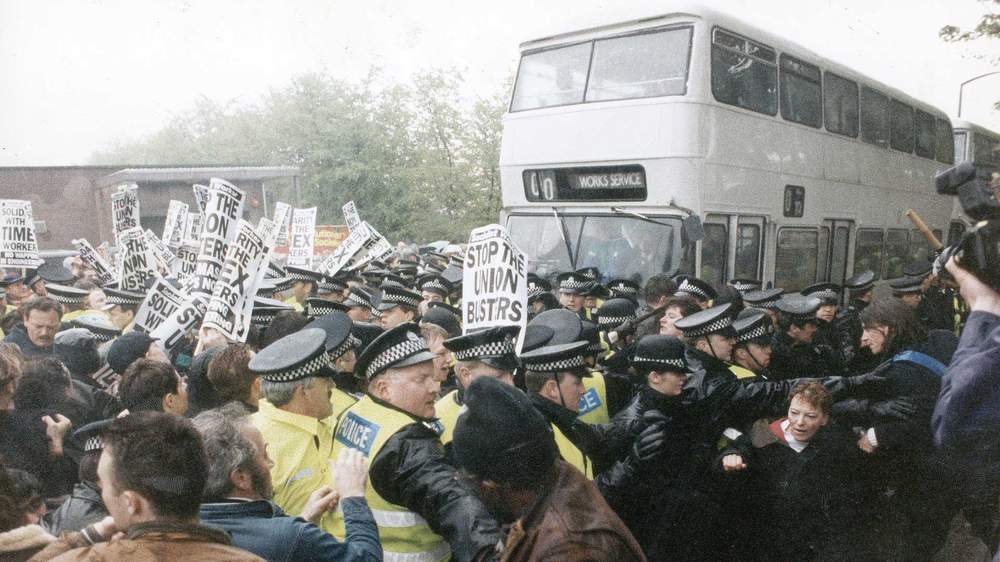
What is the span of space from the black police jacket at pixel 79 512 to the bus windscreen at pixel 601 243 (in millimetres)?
6213

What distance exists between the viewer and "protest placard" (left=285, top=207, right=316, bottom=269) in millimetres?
8945

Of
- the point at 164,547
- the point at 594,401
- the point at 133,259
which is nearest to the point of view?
the point at 164,547

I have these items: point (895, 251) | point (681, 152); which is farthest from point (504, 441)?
point (895, 251)

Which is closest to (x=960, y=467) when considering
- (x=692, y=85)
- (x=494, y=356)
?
(x=494, y=356)

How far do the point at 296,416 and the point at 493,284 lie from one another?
1914 millimetres

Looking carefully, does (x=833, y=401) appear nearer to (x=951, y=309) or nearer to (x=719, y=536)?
(x=719, y=536)

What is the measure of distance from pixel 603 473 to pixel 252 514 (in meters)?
1.85

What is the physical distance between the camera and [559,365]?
3395 millimetres

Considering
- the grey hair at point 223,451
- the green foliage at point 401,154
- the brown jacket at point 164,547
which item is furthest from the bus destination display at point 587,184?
the green foliage at point 401,154

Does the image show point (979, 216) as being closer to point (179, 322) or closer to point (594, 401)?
point (594, 401)

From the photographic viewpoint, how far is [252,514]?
7.19 ft

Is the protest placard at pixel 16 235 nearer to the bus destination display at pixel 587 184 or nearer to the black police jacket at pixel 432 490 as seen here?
the bus destination display at pixel 587 184

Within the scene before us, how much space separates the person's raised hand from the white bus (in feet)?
18.7

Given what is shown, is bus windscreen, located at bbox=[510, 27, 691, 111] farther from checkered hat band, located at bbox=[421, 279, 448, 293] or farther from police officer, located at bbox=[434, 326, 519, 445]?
police officer, located at bbox=[434, 326, 519, 445]
